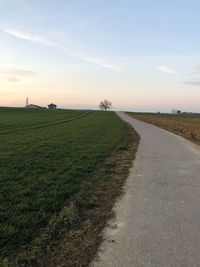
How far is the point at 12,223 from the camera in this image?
6254 mm

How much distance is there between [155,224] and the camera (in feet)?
21.1

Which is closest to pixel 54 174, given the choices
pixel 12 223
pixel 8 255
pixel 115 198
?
pixel 115 198

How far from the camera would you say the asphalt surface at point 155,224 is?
4973mm

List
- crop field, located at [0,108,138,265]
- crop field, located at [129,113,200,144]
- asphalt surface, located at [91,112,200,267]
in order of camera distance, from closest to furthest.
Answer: asphalt surface, located at [91,112,200,267]
crop field, located at [0,108,138,265]
crop field, located at [129,113,200,144]

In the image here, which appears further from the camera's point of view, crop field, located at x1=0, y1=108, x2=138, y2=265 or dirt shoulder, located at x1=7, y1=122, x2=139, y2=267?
crop field, located at x1=0, y1=108, x2=138, y2=265

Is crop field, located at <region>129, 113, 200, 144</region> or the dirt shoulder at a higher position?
the dirt shoulder

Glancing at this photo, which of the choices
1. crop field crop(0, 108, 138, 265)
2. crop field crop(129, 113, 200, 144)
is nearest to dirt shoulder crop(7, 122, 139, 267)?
crop field crop(0, 108, 138, 265)

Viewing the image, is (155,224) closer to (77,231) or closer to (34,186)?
(77,231)

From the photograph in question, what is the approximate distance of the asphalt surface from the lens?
16.3 feet

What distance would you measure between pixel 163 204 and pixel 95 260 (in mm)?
3126

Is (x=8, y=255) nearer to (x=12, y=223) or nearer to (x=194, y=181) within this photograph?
(x=12, y=223)

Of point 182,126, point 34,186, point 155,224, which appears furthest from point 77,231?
point 182,126

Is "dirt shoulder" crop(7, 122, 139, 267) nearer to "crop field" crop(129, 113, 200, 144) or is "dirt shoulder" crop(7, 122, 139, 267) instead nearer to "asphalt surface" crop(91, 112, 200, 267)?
"asphalt surface" crop(91, 112, 200, 267)

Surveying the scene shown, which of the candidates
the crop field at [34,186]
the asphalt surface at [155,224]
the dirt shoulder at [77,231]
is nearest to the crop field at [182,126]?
the crop field at [34,186]
